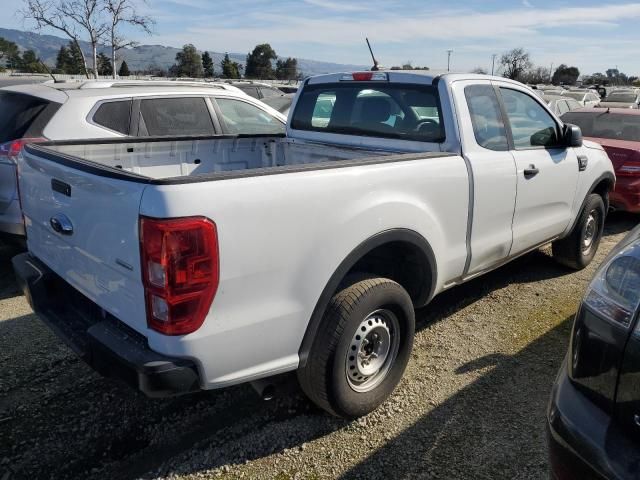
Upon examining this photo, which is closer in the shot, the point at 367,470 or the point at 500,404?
the point at 367,470

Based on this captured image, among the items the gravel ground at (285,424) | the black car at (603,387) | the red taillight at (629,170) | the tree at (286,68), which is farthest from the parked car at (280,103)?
the tree at (286,68)

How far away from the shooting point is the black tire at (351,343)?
255cm

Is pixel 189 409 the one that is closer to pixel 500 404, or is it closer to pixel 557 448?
pixel 500 404

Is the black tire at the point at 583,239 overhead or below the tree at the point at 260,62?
below

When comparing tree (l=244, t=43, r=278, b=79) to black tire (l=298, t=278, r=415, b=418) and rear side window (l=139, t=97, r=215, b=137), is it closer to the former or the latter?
rear side window (l=139, t=97, r=215, b=137)

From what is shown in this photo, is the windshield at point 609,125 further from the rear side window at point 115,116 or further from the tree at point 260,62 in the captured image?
the tree at point 260,62

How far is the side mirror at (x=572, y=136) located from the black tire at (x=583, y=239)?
2.67 feet

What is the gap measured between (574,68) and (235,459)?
8867 cm

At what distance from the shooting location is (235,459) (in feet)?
8.61

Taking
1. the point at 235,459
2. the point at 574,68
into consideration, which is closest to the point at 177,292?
the point at 235,459

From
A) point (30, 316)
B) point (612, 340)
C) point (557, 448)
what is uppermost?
point (612, 340)

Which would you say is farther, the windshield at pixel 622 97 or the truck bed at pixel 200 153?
the windshield at pixel 622 97

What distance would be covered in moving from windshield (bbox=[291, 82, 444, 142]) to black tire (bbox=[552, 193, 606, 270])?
2.20 metres

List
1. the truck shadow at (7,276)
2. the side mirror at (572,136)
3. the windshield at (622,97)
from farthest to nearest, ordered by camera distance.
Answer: the windshield at (622,97) < the truck shadow at (7,276) < the side mirror at (572,136)
